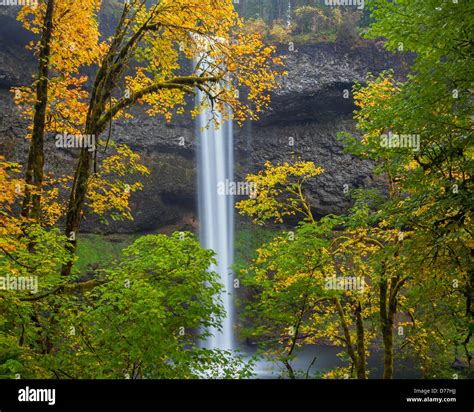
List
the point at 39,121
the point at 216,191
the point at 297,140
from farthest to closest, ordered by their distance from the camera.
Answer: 1. the point at 297,140
2. the point at 216,191
3. the point at 39,121

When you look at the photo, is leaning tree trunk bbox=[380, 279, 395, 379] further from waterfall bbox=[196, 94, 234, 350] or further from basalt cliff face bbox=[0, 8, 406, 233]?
basalt cliff face bbox=[0, 8, 406, 233]

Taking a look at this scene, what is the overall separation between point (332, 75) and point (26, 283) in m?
39.7

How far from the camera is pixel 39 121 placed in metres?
10.5

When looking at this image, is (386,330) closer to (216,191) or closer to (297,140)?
(216,191)

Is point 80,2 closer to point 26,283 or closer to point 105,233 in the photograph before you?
point 26,283

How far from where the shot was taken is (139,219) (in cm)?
4184

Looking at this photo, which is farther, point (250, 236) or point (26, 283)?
point (250, 236)

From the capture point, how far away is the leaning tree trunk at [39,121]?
33.4ft

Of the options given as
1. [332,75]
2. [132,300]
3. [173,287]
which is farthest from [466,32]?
[332,75]
